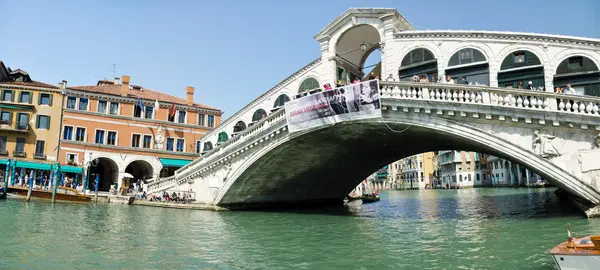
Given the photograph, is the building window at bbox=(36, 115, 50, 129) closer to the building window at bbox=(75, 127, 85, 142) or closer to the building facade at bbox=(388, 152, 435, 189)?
the building window at bbox=(75, 127, 85, 142)

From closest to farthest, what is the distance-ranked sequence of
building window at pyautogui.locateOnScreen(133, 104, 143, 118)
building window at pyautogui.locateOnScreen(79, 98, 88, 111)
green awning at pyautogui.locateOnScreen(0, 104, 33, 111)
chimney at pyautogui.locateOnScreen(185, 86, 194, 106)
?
1. green awning at pyautogui.locateOnScreen(0, 104, 33, 111)
2. building window at pyautogui.locateOnScreen(79, 98, 88, 111)
3. building window at pyautogui.locateOnScreen(133, 104, 143, 118)
4. chimney at pyautogui.locateOnScreen(185, 86, 194, 106)

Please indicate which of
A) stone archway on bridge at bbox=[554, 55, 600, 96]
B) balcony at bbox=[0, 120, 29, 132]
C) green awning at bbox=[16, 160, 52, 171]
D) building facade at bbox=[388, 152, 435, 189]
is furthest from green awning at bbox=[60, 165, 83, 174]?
building facade at bbox=[388, 152, 435, 189]

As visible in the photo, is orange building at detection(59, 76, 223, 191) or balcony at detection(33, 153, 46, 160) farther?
orange building at detection(59, 76, 223, 191)

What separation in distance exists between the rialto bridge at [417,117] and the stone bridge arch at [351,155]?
5 cm

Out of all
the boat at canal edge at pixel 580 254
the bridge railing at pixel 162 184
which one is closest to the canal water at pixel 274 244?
the boat at canal edge at pixel 580 254

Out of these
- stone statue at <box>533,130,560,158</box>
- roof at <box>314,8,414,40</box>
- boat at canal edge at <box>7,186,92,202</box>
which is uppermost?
roof at <box>314,8,414,40</box>

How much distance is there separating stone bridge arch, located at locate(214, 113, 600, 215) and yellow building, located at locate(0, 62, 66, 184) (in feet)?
58.1

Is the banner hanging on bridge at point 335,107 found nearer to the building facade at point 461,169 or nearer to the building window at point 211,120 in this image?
the building window at point 211,120

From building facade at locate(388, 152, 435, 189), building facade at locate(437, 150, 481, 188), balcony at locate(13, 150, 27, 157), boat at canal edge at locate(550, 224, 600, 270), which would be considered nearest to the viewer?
boat at canal edge at locate(550, 224, 600, 270)

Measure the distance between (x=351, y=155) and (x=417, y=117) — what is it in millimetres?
8368

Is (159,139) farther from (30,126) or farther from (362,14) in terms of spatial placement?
(362,14)

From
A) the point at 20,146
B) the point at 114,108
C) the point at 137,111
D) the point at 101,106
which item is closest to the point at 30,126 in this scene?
the point at 20,146

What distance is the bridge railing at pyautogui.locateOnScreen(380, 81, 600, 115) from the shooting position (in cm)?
1174

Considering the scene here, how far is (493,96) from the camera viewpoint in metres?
13.0
